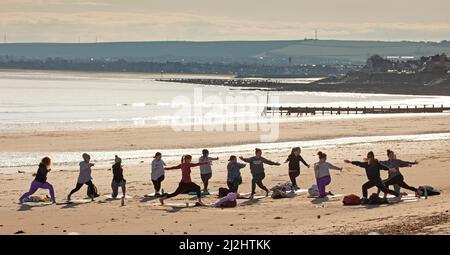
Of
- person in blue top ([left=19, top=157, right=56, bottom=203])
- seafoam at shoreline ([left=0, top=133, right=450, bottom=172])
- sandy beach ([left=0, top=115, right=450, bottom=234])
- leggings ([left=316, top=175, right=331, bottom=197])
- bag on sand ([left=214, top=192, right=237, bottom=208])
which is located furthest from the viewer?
seafoam at shoreline ([left=0, top=133, right=450, bottom=172])

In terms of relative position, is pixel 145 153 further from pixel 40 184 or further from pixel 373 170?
pixel 373 170

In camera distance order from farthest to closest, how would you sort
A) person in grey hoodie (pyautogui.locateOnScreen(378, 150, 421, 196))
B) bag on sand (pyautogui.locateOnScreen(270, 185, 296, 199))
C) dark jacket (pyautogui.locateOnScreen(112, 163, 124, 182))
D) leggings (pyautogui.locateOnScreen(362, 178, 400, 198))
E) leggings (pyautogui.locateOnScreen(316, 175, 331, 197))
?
dark jacket (pyautogui.locateOnScreen(112, 163, 124, 182)) < bag on sand (pyautogui.locateOnScreen(270, 185, 296, 199)) < leggings (pyautogui.locateOnScreen(316, 175, 331, 197)) < person in grey hoodie (pyautogui.locateOnScreen(378, 150, 421, 196)) < leggings (pyautogui.locateOnScreen(362, 178, 400, 198))

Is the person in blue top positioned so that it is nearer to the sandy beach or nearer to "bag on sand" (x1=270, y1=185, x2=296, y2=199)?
the sandy beach

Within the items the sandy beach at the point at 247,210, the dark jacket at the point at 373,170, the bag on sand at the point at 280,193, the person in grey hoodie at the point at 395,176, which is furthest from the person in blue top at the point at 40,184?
the person in grey hoodie at the point at 395,176

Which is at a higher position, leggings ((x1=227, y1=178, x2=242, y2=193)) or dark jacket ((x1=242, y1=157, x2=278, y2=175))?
dark jacket ((x1=242, y1=157, x2=278, y2=175))

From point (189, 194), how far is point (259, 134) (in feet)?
91.0

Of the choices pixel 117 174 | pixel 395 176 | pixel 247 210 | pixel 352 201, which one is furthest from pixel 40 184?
pixel 395 176

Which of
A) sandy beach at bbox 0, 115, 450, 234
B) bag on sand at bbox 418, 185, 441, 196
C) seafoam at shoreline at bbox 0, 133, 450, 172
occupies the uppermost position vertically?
seafoam at shoreline at bbox 0, 133, 450, 172

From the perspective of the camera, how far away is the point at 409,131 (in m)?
51.1

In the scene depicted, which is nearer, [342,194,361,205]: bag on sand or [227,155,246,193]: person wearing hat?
[342,194,361,205]: bag on sand

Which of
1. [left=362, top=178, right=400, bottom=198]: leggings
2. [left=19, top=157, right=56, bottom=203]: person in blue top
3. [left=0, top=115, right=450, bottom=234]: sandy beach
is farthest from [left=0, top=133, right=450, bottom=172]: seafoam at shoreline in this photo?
[left=362, top=178, right=400, bottom=198]: leggings

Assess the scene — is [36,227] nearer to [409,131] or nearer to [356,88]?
[409,131]

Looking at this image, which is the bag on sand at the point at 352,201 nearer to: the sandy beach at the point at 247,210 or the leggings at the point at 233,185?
the sandy beach at the point at 247,210
